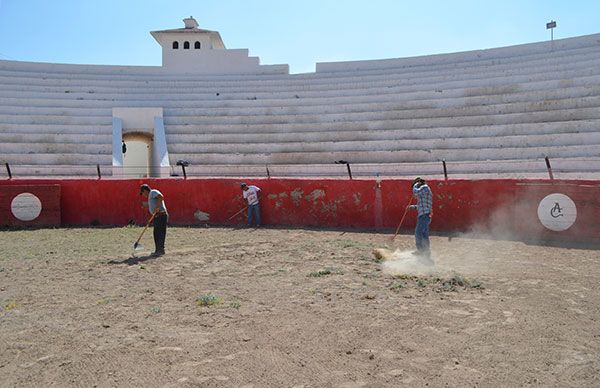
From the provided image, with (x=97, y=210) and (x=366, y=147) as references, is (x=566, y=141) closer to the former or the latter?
(x=366, y=147)

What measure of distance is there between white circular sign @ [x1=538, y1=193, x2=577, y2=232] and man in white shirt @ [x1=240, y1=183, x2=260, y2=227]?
7459mm

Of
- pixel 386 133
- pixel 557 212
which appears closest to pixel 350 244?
pixel 557 212

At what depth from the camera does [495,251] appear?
423 inches

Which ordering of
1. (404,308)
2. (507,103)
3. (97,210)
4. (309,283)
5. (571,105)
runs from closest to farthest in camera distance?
1. (404,308)
2. (309,283)
3. (97,210)
4. (571,105)
5. (507,103)

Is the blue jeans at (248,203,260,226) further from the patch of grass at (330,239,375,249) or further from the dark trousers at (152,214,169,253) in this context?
the dark trousers at (152,214,169,253)

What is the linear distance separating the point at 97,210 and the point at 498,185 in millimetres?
11569

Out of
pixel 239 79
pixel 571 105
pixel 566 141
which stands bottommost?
pixel 566 141

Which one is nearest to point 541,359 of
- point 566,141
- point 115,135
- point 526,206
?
point 526,206

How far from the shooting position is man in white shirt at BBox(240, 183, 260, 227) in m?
15.1

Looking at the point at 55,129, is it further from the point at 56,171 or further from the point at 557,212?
the point at 557,212

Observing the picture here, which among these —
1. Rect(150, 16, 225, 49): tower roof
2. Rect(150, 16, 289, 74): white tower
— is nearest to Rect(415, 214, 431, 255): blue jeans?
Rect(150, 16, 289, 74): white tower

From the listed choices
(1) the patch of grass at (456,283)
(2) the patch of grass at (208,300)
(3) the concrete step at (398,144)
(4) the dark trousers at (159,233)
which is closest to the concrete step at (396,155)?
(3) the concrete step at (398,144)

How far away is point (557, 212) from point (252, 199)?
26.0ft

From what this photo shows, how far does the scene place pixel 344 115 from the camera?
21578 millimetres
